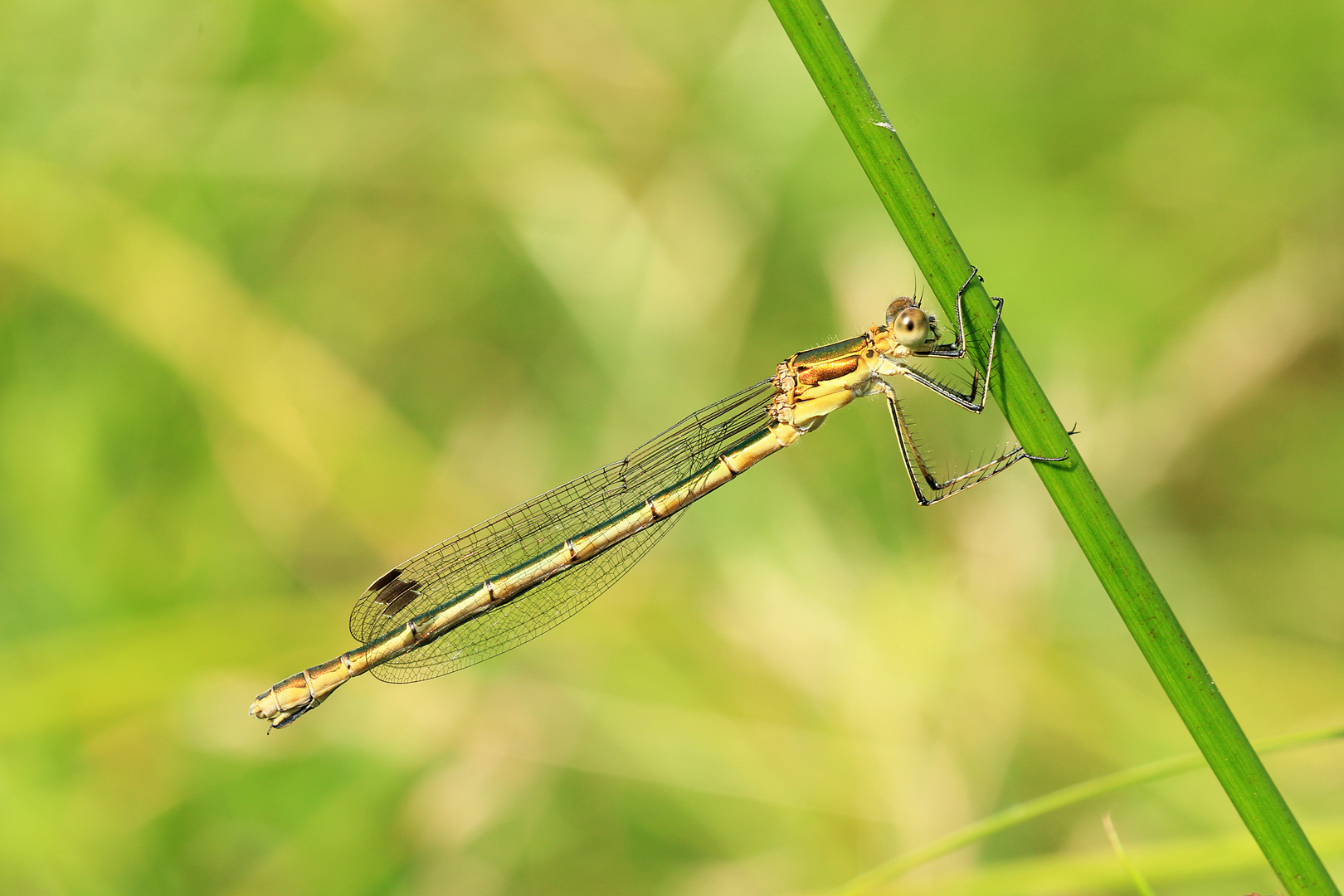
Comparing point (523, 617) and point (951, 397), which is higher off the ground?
point (523, 617)

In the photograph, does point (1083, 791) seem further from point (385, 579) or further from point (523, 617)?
point (385, 579)

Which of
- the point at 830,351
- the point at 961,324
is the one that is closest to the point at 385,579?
the point at 830,351

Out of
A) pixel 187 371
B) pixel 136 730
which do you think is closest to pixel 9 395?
pixel 187 371

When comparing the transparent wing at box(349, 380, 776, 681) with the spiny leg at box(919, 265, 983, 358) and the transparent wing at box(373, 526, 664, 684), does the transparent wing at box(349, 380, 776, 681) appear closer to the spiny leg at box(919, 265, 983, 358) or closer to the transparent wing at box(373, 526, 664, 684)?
the transparent wing at box(373, 526, 664, 684)

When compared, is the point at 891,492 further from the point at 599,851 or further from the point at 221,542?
the point at 221,542

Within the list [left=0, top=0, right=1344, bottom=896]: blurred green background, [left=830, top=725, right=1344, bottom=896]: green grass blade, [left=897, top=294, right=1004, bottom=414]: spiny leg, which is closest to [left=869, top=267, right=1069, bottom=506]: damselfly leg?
[left=897, top=294, right=1004, bottom=414]: spiny leg

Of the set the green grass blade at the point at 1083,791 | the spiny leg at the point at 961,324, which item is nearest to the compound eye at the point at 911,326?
the spiny leg at the point at 961,324

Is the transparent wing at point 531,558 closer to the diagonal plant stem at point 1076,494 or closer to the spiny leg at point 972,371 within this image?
the spiny leg at point 972,371
